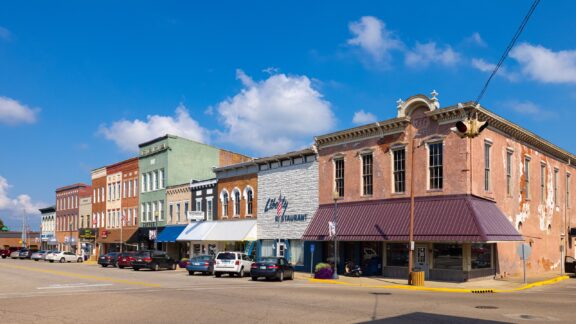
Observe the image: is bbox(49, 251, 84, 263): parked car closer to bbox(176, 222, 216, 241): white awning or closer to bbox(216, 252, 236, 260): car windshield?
bbox(176, 222, 216, 241): white awning

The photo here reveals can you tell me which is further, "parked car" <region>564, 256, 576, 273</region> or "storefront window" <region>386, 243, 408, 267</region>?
"parked car" <region>564, 256, 576, 273</region>

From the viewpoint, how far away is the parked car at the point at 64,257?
61.6 m

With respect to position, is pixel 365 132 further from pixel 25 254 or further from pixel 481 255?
pixel 25 254

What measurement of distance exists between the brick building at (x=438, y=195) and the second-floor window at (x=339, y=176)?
0.22 feet

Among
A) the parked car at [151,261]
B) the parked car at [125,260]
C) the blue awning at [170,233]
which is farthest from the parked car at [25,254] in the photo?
the parked car at [151,261]

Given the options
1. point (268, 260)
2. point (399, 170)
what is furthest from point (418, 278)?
point (268, 260)

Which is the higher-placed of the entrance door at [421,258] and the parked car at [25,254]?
the entrance door at [421,258]

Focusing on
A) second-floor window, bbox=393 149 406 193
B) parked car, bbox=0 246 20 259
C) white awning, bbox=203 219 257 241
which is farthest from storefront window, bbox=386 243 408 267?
parked car, bbox=0 246 20 259

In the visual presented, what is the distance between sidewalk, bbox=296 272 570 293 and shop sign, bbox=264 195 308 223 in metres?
6.81

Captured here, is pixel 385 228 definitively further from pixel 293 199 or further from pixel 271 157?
pixel 271 157

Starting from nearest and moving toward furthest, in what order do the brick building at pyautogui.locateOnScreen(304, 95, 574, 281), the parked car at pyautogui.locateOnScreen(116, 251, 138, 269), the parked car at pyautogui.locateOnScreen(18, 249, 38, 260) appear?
the brick building at pyautogui.locateOnScreen(304, 95, 574, 281) → the parked car at pyautogui.locateOnScreen(116, 251, 138, 269) → the parked car at pyautogui.locateOnScreen(18, 249, 38, 260)

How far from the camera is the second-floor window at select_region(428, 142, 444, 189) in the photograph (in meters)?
30.7

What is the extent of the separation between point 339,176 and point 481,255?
35.4ft

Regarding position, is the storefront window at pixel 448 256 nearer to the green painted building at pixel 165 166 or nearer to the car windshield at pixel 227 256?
the car windshield at pixel 227 256
